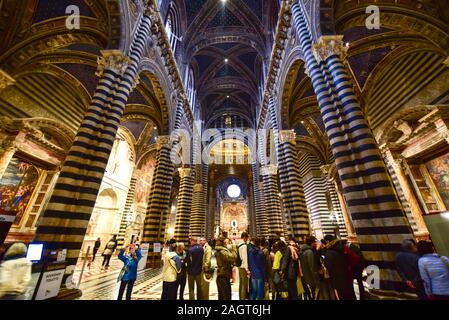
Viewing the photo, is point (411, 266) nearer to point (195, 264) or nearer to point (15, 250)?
point (195, 264)

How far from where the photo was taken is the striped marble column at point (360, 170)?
4.23 m

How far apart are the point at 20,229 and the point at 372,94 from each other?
71.6 ft

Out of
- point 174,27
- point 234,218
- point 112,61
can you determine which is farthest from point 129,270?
point 234,218

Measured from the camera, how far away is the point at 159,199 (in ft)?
36.1

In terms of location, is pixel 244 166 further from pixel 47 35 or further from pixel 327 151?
pixel 47 35

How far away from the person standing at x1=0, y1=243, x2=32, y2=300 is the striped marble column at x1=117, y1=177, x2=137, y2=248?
1597cm

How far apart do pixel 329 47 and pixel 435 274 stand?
6726mm

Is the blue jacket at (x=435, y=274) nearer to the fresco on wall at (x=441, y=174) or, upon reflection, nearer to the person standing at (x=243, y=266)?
the person standing at (x=243, y=266)

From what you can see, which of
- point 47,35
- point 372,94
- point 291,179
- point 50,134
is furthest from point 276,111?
point 50,134

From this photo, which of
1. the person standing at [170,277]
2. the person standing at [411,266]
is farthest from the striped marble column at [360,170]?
the person standing at [170,277]

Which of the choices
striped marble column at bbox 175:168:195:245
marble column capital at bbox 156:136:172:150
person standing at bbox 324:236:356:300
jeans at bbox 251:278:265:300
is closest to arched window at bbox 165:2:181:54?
marble column capital at bbox 156:136:172:150

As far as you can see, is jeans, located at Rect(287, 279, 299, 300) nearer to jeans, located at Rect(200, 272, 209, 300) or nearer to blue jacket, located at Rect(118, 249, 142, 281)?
jeans, located at Rect(200, 272, 209, 300)

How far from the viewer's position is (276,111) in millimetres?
12094

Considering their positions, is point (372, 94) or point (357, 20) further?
point (372, 94)
